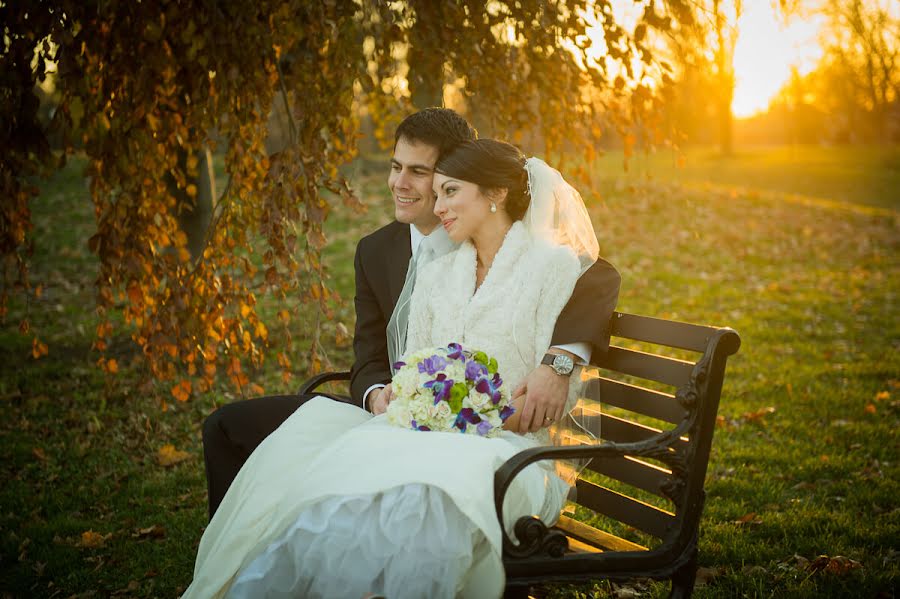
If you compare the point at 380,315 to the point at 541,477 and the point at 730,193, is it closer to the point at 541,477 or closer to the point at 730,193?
the point at 541,477

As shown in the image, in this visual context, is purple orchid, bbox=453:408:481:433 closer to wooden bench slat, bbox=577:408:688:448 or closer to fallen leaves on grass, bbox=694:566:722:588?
wooden bench slat, bbox=577:408:688:448

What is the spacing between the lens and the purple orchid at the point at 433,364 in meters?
2.57

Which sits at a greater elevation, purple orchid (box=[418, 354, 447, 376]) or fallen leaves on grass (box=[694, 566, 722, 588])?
purple orchid (box=[418, 354, 447, 376])

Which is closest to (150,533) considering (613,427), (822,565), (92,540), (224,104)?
(92,540)

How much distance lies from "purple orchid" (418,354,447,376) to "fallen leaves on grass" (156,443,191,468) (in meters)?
3.23

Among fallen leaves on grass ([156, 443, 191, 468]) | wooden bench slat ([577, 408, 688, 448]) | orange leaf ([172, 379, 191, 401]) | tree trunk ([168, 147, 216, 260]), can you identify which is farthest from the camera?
tree trunk ([168, 147, 216, 260])

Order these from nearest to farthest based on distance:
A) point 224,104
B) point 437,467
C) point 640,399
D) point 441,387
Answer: point 437,467, point 441,387, point 640,399, point 224,104

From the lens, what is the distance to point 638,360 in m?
2.80

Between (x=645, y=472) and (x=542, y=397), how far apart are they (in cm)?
46

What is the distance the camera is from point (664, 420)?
8.25 feet

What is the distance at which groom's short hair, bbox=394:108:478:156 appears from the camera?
3.39 metres

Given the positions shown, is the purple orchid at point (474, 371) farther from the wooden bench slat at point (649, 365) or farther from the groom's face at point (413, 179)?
the groom's face at point (413, 179)

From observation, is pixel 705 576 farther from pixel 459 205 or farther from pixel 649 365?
pixel 459 205

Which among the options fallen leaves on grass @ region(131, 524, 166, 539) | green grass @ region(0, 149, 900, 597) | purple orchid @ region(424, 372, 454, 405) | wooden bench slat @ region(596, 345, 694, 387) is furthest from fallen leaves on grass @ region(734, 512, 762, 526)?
fallen leaves on grass @ region(131, 524, 166, 539)
